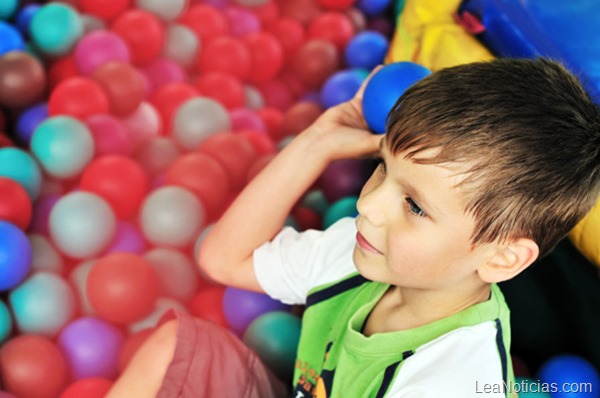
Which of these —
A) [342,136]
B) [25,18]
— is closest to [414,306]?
[342,136]

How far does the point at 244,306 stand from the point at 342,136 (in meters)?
0.39

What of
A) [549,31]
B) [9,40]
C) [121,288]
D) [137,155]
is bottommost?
[121,288]

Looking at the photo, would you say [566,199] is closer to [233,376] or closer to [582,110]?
[582,110]

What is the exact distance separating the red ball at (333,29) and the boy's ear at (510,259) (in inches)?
45.9

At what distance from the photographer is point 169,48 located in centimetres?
168

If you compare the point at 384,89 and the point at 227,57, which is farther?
the point at 227,57

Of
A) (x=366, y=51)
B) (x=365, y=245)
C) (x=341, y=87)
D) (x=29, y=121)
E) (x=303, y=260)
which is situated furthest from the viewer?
(x=366, y=51)

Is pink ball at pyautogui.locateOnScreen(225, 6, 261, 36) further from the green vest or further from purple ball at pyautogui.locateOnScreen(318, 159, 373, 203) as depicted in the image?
the green vest

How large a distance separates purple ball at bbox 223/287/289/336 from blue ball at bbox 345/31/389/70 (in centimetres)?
76

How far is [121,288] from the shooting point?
116 centimetres

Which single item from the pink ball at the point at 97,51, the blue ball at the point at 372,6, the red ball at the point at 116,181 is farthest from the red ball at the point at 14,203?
the blue ball at the point at 372,6

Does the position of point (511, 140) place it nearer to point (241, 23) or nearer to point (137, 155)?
point (137, 155)

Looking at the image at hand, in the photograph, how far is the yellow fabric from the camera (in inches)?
50.8

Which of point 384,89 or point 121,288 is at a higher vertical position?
point 384,89
